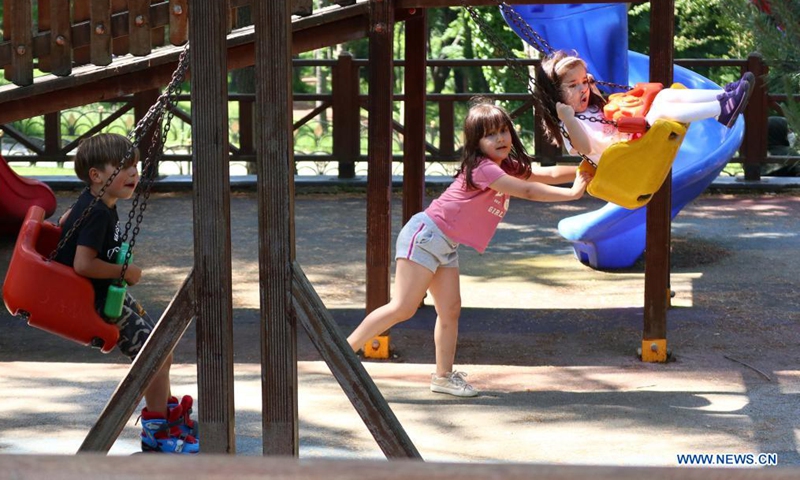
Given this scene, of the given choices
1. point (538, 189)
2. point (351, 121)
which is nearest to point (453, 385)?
point (538, 189)

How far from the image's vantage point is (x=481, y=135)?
553 cm

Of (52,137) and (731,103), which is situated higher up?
(731,103)

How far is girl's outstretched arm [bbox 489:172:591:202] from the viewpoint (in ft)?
17.0

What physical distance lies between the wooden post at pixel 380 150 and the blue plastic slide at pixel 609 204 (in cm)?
240

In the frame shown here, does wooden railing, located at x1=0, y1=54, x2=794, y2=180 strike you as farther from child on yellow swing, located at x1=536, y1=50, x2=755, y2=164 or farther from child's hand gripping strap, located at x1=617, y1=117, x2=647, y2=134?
child's hand gripping strap, located at x1=617, y1=117, x2=647, y2=134

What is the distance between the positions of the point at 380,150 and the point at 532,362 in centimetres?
153

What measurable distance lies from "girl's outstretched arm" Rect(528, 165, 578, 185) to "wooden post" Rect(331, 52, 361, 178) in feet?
24.6

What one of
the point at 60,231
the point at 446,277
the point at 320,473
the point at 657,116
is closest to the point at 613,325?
the point at 446,277

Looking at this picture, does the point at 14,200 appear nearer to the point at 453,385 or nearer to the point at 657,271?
the point at 453,385

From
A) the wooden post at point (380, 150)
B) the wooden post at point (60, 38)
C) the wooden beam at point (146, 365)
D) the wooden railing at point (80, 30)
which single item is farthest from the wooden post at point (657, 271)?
the wooden beam at point (146, 365)

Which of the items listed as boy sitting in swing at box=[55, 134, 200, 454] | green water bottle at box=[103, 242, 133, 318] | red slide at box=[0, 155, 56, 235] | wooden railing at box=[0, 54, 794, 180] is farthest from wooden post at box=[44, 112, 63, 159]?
green water bottle at box=[103, 242, 133, 318]

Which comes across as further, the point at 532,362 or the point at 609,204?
the point at 609,204

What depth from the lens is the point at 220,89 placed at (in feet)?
12.5

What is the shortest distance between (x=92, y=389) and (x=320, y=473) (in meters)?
4.51
